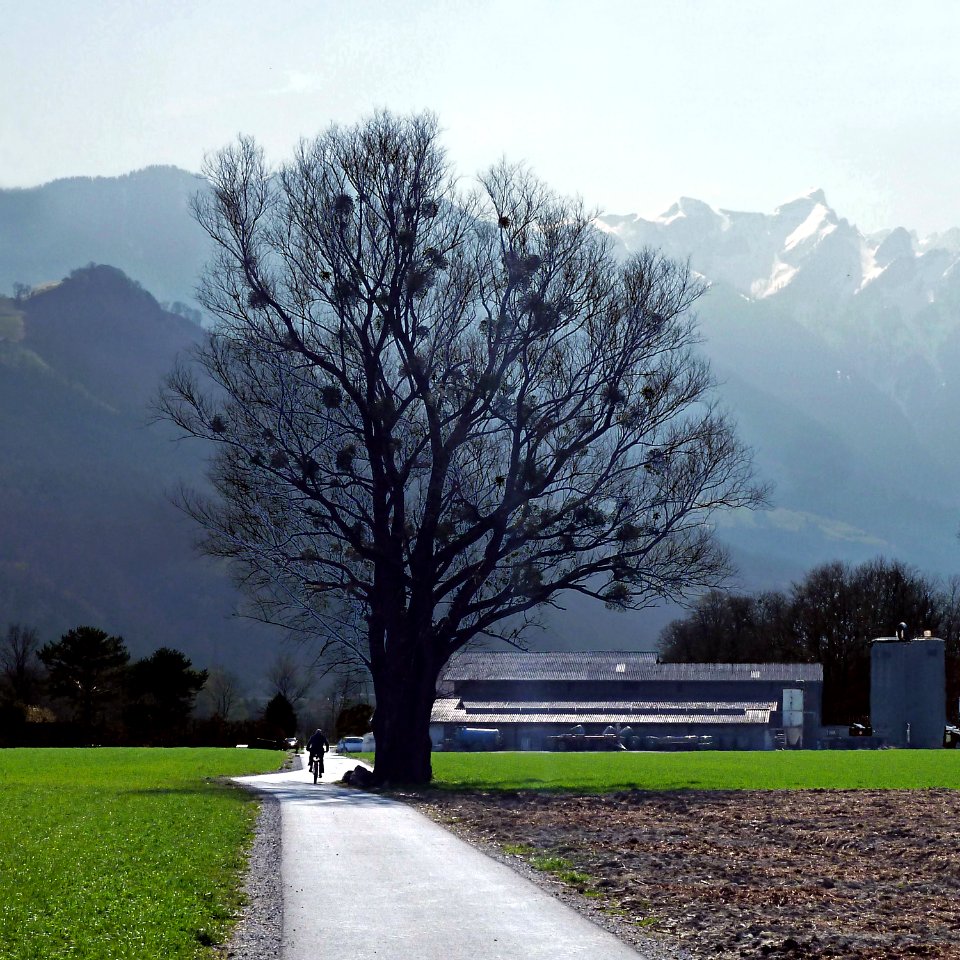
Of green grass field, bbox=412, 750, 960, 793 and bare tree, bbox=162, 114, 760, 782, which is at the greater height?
bare tree, bbox=162, 114, 760, 782

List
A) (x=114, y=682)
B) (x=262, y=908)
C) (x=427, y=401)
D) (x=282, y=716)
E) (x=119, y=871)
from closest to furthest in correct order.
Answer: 1. (x=262, y=908)
2. (x=119, y=871)
3. (x=427, y=401)
4. (x=114, y=682)
5. (x=282, y=716)

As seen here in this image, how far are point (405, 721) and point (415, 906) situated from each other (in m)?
21.3

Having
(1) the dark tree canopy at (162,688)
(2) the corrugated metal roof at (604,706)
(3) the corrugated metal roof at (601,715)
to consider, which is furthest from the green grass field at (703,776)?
(1) the dark tree canopy at (162,688)

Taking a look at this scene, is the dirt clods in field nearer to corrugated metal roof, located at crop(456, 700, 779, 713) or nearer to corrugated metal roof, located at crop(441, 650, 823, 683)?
corrugated metal roof, located at crop(456, 700, 779, 713)

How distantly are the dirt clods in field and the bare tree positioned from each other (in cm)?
761

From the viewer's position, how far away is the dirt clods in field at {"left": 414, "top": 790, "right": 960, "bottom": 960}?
37.1 feet

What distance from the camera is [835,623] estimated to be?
116625mm

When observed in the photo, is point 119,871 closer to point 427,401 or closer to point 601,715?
point 427,401

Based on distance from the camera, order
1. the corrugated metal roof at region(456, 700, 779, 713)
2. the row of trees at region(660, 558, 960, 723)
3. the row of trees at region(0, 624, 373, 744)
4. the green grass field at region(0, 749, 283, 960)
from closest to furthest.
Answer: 1. the green grass field at region(0, 749, 283, 960)
2. the row of trees at region(0, 624, 373, 744)
3. the corrugated metal roof at region(456, 700, 779, 713)
4. the row of trees at region(660, 558, 960, 723)

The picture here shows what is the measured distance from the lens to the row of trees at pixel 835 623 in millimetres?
111250

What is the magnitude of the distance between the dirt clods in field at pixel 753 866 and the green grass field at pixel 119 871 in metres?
3.45

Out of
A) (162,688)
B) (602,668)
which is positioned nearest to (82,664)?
(162,688)

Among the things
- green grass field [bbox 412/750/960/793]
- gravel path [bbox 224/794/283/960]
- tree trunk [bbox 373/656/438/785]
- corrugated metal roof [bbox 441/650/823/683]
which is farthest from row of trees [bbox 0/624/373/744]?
gravel path [bbox 224/794/283/960]

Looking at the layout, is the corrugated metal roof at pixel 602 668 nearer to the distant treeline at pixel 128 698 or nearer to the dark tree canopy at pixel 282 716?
the dark tree canopy at pixel 282 716
